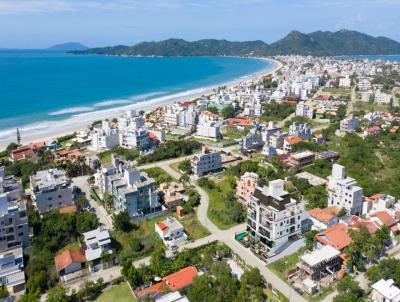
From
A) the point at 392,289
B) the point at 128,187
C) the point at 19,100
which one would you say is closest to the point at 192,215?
the point at 128,187

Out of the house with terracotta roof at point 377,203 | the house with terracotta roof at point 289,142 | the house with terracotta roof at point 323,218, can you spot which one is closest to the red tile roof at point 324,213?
the house with terracotta roof at point 323,218

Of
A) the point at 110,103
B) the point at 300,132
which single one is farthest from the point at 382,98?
the point at 110,103

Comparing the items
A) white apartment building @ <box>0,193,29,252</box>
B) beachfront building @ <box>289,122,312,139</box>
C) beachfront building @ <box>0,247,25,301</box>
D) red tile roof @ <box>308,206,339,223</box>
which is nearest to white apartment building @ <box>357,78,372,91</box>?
beachfront building @ <box>289,122,312,139</box>

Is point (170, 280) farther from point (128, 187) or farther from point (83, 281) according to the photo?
point (128, 187)

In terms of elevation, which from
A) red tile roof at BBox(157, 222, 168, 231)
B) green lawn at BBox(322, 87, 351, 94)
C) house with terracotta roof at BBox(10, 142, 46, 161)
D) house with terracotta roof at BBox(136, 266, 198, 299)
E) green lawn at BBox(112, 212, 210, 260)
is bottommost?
green lawn at BBox(112, 212, 210, 260)

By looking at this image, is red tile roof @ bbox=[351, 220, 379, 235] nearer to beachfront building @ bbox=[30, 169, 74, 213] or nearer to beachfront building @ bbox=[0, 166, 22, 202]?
beachfront building @ bbox=[30, 169, 74, 213]

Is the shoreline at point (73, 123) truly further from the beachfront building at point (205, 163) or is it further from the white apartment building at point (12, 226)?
the white apartment building at point (12, 226)

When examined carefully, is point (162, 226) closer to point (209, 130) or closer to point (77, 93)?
point (209, 130)
